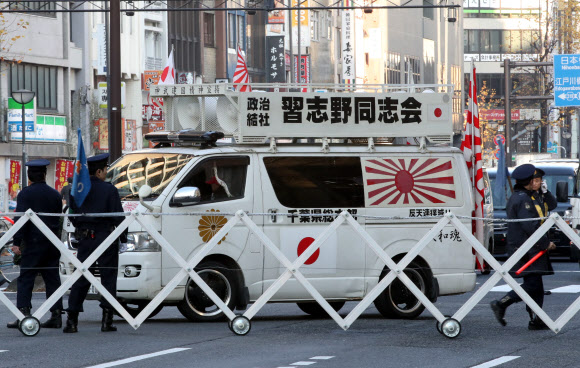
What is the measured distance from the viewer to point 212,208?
15062 millimetres

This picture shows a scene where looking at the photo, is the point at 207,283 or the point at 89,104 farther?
the point at 89,104

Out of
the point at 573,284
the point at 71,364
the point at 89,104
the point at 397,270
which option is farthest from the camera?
the point at 89,104

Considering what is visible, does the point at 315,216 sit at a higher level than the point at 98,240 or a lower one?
higher

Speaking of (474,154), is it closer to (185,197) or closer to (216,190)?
(216,190)

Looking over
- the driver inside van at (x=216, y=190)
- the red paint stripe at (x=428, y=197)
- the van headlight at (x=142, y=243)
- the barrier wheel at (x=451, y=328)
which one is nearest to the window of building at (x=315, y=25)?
the red paint stripe at (x=428, y=197)

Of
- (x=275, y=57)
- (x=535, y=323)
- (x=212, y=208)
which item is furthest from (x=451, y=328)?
(x=275, y=57)

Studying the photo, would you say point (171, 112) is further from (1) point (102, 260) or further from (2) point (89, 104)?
(2) point (89, 104)

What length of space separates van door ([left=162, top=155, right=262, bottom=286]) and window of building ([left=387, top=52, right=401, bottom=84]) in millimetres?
77244

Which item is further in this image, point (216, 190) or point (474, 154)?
point (474, 154)

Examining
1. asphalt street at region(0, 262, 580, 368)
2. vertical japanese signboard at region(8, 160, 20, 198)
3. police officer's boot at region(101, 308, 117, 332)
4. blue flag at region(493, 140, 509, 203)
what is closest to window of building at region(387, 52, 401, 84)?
vertical japanese signboard at region(8, 160, 20, 198)

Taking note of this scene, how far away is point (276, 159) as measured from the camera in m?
15.5

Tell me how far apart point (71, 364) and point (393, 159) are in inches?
225

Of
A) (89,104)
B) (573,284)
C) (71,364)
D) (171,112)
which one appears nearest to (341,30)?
(89,104)

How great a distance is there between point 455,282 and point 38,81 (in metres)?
35.9
